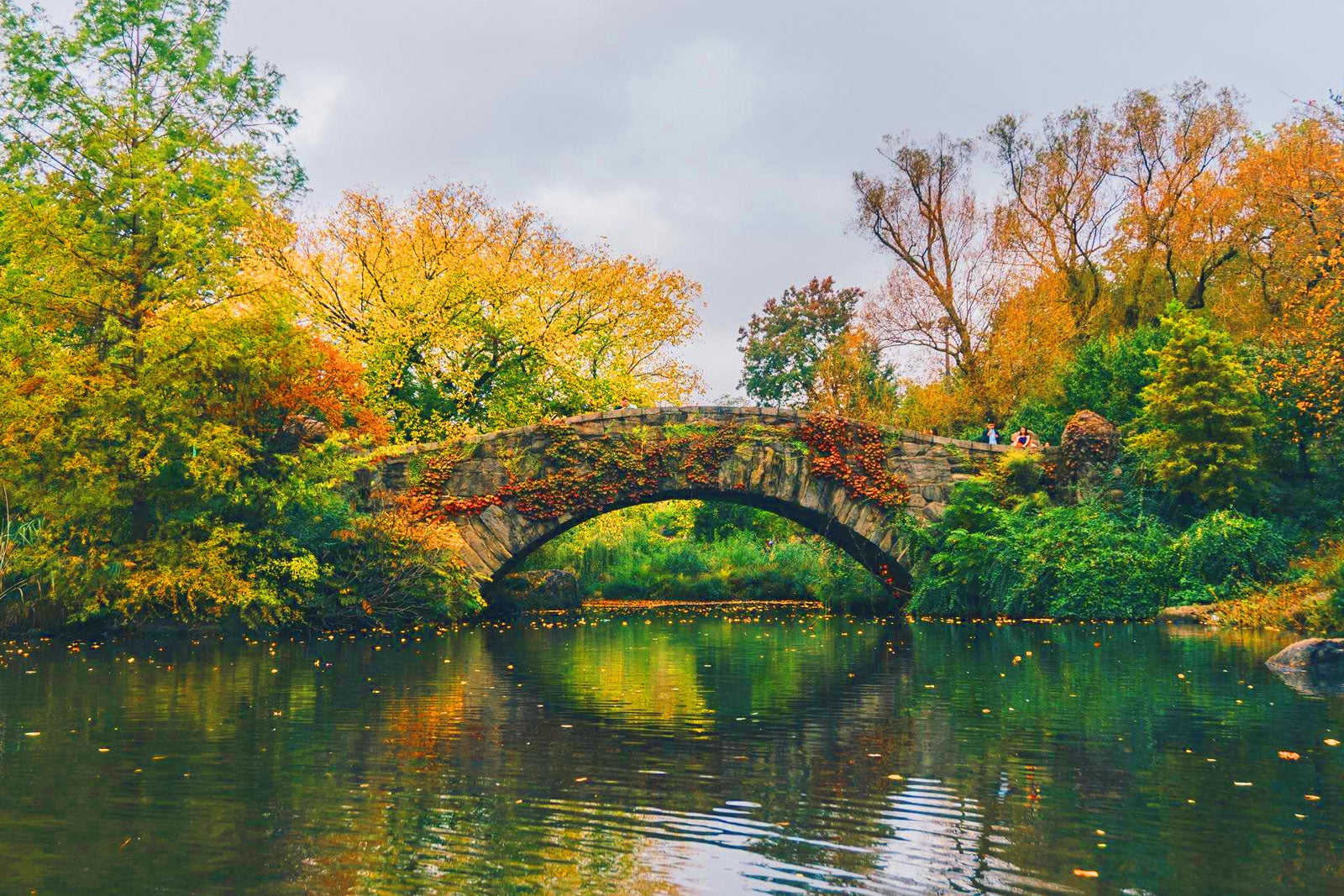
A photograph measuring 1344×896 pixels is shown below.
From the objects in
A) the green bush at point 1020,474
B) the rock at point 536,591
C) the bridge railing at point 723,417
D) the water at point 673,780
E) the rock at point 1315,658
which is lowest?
the water at point 673,780

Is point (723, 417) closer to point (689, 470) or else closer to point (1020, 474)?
point (689, 470)

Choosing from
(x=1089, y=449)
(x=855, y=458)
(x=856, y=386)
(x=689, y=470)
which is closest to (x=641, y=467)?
(x=689, y=470)

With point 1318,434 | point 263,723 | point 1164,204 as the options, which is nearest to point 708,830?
point 263,723

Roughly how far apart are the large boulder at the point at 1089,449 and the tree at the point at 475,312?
1067 centimetres

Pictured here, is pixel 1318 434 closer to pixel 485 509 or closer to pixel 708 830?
pixel 485 509

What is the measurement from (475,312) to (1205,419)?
568 inches

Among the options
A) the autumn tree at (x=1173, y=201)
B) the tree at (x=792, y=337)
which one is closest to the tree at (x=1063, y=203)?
the autumn tree at (x=1173, y=201)

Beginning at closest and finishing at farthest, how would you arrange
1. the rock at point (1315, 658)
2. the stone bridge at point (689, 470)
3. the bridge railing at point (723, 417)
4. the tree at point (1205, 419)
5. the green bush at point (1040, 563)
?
the rock at point (1315, 658), the green bush at point (1040, 563), the tree at point (1205, 419), the stone bridge at point (689, 470), the bridge railing at point (723, 417)

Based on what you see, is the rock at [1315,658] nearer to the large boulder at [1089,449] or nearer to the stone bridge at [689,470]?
the stone bridge at [689,470]

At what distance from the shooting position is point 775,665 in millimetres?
10977

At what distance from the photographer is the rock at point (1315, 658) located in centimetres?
952

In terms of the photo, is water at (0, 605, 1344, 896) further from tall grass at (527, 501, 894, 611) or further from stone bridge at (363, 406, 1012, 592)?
tall grass at (527, 501, 894, 611)

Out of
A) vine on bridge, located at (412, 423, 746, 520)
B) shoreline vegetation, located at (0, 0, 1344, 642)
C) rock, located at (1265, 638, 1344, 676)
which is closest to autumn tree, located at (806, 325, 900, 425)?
shoreline vegetation, located at (0, 0, 1344, 642)

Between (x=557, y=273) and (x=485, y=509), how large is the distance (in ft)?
30.1
